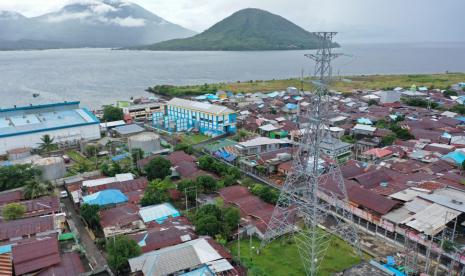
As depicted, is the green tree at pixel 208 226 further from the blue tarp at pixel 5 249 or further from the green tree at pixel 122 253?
the blue tarp at pixel 5 249

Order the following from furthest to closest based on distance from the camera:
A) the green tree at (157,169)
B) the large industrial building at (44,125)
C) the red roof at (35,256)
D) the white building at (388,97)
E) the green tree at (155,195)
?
the white building at (388,97) → the large industrial building at (44,125) → the green tree at (157,169) → the green tree at (155,195) → the red roof at (35,256)

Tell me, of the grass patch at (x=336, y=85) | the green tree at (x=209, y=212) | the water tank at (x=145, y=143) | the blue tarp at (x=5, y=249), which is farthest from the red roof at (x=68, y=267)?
the grass patch at (x=336, y=85)

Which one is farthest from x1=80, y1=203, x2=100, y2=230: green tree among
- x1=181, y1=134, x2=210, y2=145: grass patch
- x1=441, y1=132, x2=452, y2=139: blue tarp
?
x1=441, y1=132, x2=452, y2=139: blue tarp

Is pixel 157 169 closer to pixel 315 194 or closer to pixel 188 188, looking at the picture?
pixel 188 188

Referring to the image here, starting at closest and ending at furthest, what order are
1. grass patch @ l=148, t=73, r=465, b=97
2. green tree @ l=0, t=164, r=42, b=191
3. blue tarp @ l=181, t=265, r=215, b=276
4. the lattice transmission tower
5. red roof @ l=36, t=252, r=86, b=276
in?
blue tarp @ l=181, t=265, r=215, b=276, the lattice transmission tower, red roof @ l=36, t=252, r=86, b=276, green tree @ l=0, t=164, r=42, b=191, grass patch @ l=148, t=73, r=465, b=97

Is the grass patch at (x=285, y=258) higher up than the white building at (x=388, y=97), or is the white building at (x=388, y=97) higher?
the white building at (x=388, y=97)

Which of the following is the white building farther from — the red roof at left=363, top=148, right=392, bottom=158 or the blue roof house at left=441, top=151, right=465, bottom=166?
the blue roof house at left=441, top=151, right=465, bottom=166
